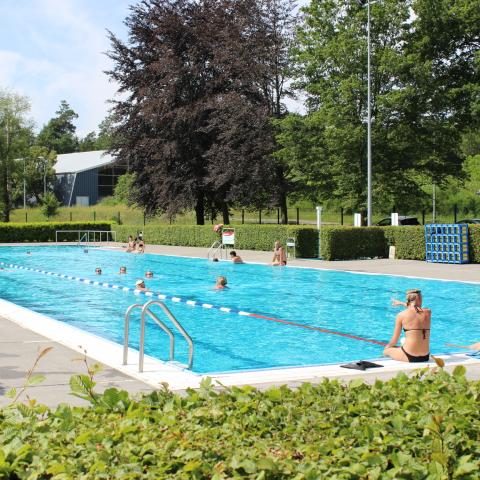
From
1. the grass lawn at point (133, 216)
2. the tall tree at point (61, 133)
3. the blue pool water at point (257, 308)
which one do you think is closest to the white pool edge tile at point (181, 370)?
the blue pool water at point (257, 308)

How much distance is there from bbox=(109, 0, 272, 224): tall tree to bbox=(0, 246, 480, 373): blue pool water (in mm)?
17393

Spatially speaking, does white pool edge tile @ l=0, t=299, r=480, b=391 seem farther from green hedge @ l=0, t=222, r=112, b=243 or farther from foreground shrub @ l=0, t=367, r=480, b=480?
green hedge @ l=0, t=222, r=112, b=243

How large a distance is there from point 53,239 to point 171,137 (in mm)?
12104

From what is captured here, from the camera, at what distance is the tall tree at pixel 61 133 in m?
129

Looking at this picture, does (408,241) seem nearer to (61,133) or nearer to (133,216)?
(133,216)

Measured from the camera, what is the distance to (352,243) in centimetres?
3253

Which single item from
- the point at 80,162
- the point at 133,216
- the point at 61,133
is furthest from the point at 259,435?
the point at 61,133

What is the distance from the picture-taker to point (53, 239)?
53.5 m

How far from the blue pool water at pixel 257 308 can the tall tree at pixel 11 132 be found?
47020 millimetres

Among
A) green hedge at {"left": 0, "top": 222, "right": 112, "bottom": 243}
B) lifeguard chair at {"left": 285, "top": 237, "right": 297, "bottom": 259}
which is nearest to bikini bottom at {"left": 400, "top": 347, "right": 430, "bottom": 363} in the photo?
lifeguard chair at {"left": 285, "top": 237, "right": 297, "bottom": 259}

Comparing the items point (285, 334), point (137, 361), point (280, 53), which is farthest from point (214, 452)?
point (280, 53)

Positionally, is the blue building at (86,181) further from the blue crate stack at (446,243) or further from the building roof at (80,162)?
the blue crate stack at (446,243)

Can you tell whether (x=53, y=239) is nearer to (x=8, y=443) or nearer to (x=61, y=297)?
(x=61, y=297)

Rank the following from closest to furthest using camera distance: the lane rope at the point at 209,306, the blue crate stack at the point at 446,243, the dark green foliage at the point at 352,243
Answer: the lane rope at the point at 209,306
the blue crate stack at the point at 446,243
the dark green foliage at the point at 352,243
